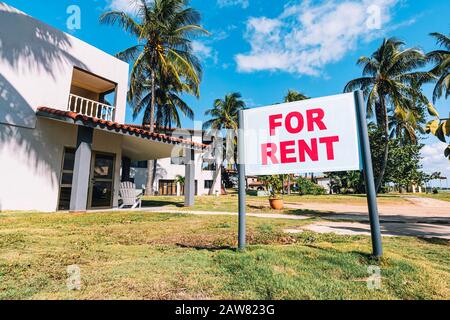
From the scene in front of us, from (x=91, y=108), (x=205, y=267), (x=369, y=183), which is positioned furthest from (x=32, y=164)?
(x=369, y=183)

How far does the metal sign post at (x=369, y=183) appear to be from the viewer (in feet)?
9.66

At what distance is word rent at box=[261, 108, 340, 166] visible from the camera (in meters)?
3.29

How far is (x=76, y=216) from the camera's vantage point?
6.53 meters

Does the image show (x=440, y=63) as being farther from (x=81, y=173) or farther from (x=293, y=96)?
(x=81, y=173)

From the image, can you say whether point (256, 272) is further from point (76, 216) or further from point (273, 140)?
point (76, 216)

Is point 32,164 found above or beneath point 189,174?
above

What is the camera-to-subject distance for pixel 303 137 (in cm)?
340

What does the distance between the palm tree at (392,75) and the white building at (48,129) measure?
19367 mm

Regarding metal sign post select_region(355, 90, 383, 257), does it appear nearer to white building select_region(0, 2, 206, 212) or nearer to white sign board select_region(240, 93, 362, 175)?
white sign board select_region(240, 93, 362, 175)

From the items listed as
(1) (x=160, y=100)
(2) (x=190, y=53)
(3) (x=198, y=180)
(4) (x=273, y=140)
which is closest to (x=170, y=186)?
(3) (x=198, y=180)

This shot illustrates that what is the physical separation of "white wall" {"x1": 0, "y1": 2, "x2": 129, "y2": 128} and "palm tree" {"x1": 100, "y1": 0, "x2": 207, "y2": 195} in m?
5.39

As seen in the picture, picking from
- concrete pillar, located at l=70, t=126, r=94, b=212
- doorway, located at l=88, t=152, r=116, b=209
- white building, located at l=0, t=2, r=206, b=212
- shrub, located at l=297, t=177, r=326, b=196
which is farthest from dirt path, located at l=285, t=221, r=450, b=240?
shrub, located at l=297, t=177, r=326, b=196

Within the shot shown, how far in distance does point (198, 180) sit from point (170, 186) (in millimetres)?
3793

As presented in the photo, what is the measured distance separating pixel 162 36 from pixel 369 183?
1591cm
